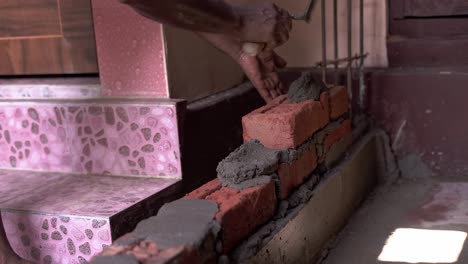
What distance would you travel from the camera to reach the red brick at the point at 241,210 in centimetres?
135

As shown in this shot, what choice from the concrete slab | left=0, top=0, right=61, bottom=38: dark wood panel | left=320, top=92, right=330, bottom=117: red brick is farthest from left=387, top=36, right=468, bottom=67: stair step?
left=0, top=0, right=61, bottom=38: dark wood panel

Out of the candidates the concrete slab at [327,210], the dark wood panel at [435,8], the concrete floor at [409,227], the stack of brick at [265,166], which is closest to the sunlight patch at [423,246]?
the concrete floor at [409,227]

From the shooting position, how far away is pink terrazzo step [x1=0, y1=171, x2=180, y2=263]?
65.0 inches

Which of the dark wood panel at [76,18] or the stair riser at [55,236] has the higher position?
the dark wood panel at [76,18]

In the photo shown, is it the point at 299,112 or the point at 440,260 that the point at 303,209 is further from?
the point at 440,260

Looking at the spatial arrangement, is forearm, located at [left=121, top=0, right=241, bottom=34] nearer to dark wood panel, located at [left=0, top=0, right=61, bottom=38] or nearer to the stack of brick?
the stack of brick

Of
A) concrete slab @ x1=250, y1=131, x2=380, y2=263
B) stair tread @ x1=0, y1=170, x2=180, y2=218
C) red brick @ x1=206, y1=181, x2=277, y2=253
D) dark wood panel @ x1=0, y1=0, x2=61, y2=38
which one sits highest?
dark wood panel @ x1=0, y1=0, x2=61, y2=38

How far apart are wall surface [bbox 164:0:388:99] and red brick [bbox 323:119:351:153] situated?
0.50 meters

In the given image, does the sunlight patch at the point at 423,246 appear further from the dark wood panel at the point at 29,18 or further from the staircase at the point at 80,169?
the dark wood panel at the point at 29,18

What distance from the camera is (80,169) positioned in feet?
6.73

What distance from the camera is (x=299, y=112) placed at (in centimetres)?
176

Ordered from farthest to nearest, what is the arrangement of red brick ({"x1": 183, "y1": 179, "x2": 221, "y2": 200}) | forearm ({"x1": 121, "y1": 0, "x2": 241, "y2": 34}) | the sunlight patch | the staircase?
1. the sunlight patch
2. the staircase
3. red brick ({"x1": 183, "y1": 179, "x2": 221, "y2": 200})
4. forearm ({"x1": 121, "y1": 0, "x2": 241, "y2": 34})

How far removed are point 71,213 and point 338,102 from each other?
3.24 feet

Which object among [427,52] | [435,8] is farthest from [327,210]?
[435,8]
